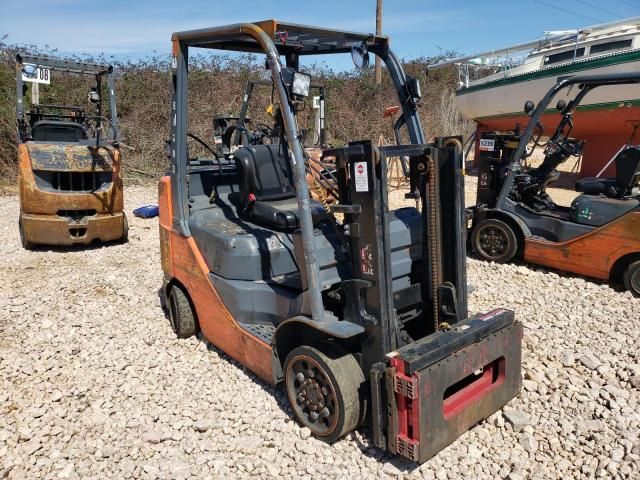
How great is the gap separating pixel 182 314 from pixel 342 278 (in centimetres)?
168

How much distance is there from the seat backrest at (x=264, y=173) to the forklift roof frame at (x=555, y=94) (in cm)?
355

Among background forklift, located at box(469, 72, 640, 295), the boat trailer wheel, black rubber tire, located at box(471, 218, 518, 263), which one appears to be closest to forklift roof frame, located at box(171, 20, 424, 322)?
the boat trailer wheel

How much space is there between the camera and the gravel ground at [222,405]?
3051mm

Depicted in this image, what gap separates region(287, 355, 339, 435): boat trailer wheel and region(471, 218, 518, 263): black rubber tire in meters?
4.24

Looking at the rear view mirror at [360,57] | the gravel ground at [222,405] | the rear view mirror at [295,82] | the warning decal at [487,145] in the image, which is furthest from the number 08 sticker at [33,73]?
the warning decal at [487,145]

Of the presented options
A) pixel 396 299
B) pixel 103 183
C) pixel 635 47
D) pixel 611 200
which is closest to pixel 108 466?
pixel 396 299

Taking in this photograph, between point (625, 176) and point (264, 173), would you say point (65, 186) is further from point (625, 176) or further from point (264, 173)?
point (625, 176)

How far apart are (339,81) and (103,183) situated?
15.0 meters

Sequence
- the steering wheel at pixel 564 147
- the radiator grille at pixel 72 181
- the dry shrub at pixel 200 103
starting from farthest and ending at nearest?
the dry shrub at pixel 200 103, the radiator grille at pixel 72 181, the steering wheel at pixel 564 147

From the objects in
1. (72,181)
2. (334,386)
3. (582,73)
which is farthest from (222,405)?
(582,73)

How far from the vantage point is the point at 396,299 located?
3.32 m

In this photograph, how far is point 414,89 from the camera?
377cm

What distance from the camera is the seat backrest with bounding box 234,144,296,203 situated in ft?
13.6

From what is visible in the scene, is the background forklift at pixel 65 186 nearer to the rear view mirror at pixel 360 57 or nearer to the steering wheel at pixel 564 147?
the rear view mirror at pixel 360 57
